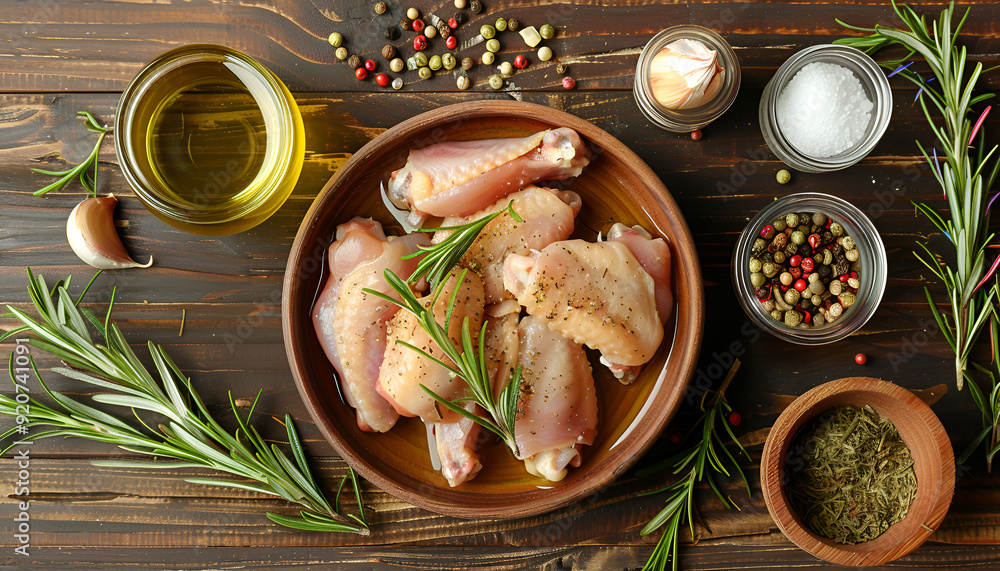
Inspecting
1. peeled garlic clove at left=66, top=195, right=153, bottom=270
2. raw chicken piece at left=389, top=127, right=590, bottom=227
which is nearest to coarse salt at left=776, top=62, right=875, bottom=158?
raw chicken piece at left=389, top=127, right=590, bottom=227

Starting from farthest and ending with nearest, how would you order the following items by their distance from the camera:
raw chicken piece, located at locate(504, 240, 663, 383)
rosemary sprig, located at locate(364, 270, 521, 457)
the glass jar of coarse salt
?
1. the glass jar of coarse salt
2. raw chicken piece, located at locate(504, 240, 663, 383)
3. rosemary sprig, located at locate(364, 270, 521, 457)

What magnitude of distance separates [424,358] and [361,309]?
8.0 inches

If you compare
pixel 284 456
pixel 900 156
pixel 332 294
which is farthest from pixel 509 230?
pixel 900 156

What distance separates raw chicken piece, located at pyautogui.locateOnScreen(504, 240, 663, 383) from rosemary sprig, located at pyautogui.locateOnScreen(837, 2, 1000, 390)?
767 millimetres

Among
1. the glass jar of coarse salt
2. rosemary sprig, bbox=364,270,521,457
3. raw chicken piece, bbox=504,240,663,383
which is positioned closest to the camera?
rosemary sprig, bbox=364,270,521,457

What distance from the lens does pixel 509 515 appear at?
4.33 ft

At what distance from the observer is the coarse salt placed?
136cm

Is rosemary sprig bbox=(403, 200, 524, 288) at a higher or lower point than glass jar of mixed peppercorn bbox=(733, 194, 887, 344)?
higher

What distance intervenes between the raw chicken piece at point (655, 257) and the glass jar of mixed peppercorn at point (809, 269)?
0.19 metres

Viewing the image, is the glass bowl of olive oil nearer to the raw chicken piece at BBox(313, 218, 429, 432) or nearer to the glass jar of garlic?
the raw chicken piece at BBox(313, 218, 429, 432)

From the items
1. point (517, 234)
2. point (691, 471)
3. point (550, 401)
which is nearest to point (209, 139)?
point (517, 234)

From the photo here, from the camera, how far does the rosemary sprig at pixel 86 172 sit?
1444mm

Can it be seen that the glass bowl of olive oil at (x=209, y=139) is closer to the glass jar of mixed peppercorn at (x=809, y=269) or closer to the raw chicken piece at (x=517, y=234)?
the raw chicken piece at (x=517, y=234)

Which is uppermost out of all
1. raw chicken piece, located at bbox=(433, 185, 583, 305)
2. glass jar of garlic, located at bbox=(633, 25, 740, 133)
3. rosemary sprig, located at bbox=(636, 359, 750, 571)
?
glass jar of garlic, located at bbox=(633, 25, 740, 133)
